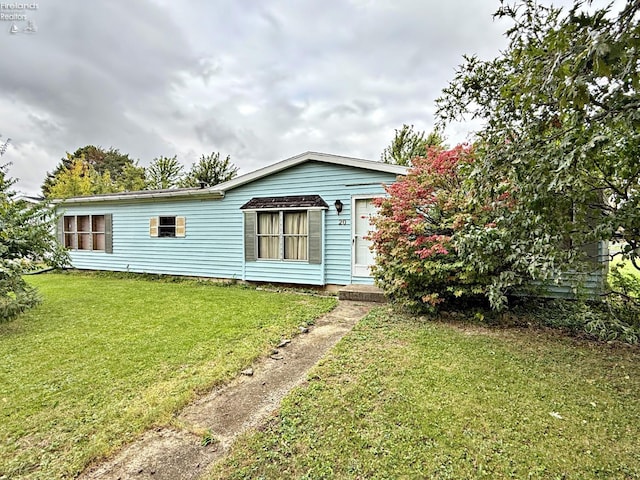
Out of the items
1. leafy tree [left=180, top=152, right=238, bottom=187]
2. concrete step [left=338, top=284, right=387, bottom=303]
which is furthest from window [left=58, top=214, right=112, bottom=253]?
leafy tree [left=180, top=152, right=238, bottom=187]

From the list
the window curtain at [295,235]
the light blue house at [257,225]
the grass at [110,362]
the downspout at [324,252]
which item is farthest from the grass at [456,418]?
the window curtain at [295,235]

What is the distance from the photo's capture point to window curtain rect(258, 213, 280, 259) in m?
8.30

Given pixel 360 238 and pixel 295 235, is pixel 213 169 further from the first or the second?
pixel 360 238

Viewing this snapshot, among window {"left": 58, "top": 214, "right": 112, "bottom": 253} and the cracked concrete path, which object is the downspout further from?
window {"left": 58, "top": 214, "right": 112, "bottom": 253}

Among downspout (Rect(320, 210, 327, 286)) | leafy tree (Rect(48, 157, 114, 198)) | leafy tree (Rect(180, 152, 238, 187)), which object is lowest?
downspout (Rect(320, 210, 327, 286))

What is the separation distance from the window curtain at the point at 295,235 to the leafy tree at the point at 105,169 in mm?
20437

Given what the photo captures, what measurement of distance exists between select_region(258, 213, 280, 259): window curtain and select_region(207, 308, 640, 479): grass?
192 inches

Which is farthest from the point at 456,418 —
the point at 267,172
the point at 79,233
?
the point at 79,233

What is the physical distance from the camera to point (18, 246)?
4906 millimetres

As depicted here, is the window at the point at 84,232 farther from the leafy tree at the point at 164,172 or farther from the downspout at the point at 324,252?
the leafy tree at the point at 164,172

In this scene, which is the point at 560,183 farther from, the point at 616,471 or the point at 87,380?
the point at 87,380

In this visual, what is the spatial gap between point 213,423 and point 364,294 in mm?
4439

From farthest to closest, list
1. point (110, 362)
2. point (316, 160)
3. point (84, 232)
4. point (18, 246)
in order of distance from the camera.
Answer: point (84, 232) < point (316, 160) < point (18, 246) < point (110, 362)

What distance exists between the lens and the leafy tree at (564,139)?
1.55m
